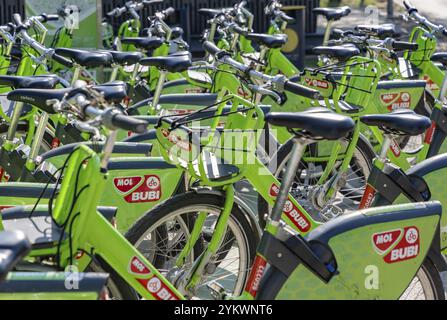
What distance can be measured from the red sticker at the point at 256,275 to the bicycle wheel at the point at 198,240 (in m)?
0.65

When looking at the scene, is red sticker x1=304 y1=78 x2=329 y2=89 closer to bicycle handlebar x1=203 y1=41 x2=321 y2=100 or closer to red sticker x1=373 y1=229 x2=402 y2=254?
bicycle handlebar x1=203 y1=41 x2=321 y2=100

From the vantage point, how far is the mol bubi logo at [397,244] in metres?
3.60

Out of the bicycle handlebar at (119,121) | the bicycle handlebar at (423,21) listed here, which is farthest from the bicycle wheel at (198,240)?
the bicycle handlebar at (423,21)

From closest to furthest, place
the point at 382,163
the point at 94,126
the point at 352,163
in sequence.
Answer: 1. the point at 94,126
2. the point at 382,163
3. the point at 352,163

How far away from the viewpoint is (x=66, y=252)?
3312mm

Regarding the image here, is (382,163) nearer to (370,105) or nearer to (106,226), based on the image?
(106,226)

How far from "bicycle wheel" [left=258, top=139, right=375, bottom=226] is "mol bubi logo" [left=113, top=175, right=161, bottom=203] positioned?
3.06 ft

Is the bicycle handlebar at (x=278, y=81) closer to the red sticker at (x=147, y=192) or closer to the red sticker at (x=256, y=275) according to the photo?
the red sticker at (x=147, y=192)

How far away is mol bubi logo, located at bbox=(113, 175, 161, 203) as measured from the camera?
4539 mm

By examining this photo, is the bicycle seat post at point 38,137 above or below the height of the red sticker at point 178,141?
below

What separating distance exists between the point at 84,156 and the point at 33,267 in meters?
0.46

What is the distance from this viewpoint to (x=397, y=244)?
3.63 meters

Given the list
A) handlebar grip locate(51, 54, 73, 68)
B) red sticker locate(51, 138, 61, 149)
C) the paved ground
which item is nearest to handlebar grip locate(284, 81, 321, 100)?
handlebar grip locate(51, 54, 73, 68)
